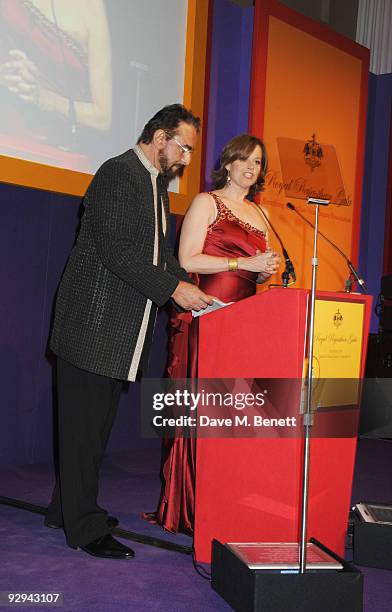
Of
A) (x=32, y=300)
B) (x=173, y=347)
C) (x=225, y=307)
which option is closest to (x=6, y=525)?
(x=173, y=347)

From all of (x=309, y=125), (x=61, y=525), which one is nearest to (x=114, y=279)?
(x=61, y=525)

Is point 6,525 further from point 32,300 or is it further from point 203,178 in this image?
point 203,178

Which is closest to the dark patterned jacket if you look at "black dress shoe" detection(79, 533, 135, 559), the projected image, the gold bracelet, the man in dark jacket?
the man in dark jacket

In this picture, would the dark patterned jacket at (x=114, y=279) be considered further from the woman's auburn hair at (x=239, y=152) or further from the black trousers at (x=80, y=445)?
the woman's auburn hair at (x=239, y=152)

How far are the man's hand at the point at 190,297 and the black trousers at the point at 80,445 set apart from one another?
36cm

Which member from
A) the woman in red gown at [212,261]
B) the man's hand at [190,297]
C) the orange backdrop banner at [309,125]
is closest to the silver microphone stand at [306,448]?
the man's hand at [190,297]

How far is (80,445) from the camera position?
2533 mm

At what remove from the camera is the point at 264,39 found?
505cm

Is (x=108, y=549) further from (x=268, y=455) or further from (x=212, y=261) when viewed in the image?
(x=212, y=261)

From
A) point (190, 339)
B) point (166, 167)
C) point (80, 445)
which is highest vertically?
point (166, 167)

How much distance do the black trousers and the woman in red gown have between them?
17.6 inches

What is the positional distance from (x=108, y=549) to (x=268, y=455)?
0.62 metres

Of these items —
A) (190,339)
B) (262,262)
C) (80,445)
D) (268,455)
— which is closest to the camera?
(268,455)

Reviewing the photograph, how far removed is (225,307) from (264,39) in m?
3.11
